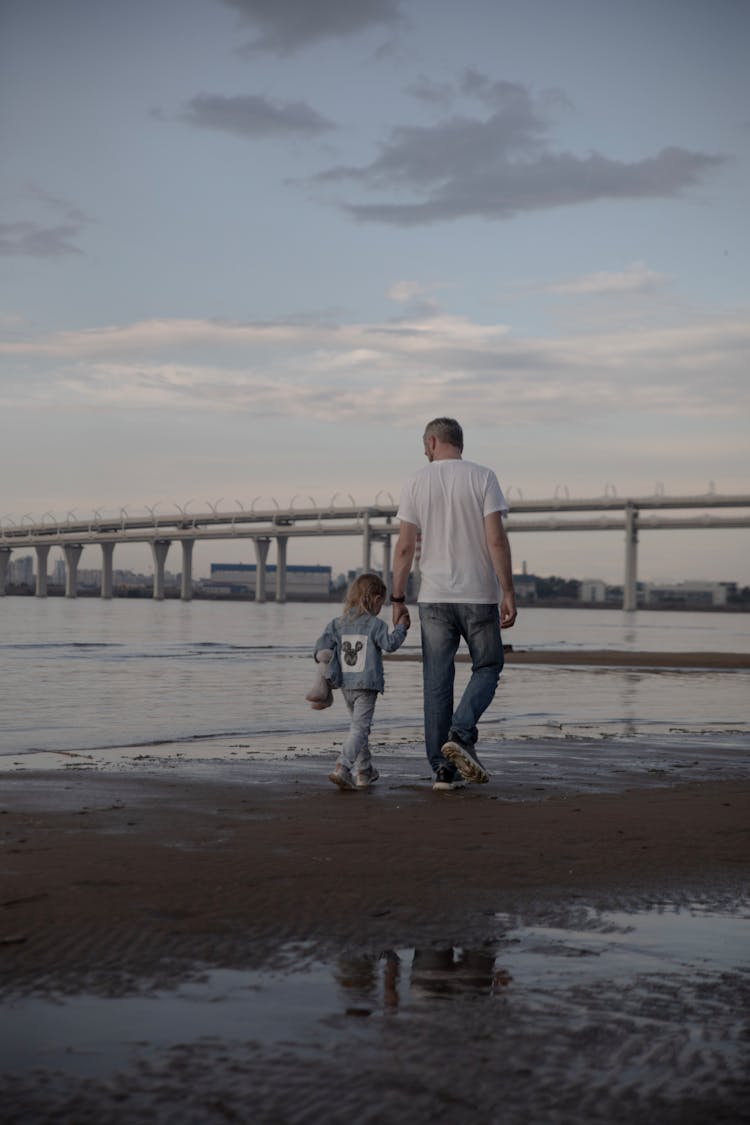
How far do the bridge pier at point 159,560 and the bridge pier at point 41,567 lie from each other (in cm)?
1161

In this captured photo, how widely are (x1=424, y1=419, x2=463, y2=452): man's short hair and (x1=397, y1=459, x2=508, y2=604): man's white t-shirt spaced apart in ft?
0.51

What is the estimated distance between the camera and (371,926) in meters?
3.16

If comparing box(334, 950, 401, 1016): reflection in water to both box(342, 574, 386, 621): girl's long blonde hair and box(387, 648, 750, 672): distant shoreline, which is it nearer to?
Result: box(342, 574, 386, 621): girl's long blonde hair

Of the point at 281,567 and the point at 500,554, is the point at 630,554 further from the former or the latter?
the point at 500,554

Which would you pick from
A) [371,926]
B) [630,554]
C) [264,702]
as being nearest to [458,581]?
[371,926]

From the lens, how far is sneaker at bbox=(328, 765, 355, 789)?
237 inches

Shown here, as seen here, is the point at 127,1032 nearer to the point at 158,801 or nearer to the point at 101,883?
the point at 101,883

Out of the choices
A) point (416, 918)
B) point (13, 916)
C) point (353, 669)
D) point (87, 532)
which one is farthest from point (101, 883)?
point (87, 532)

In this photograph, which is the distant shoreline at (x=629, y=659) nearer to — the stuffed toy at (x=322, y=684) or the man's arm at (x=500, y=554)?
the man's arm at (x=500, y=554)

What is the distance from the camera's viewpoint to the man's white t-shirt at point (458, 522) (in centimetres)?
624

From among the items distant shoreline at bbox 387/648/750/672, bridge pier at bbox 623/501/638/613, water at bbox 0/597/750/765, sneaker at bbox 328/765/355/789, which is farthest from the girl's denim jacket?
bridge pier at bbox 623/501/638/613

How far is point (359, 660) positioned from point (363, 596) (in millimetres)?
329

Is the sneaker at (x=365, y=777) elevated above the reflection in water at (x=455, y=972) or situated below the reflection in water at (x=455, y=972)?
below

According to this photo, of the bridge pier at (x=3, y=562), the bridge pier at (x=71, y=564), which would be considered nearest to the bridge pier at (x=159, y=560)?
the bridge pier at (x=71, y=564)
